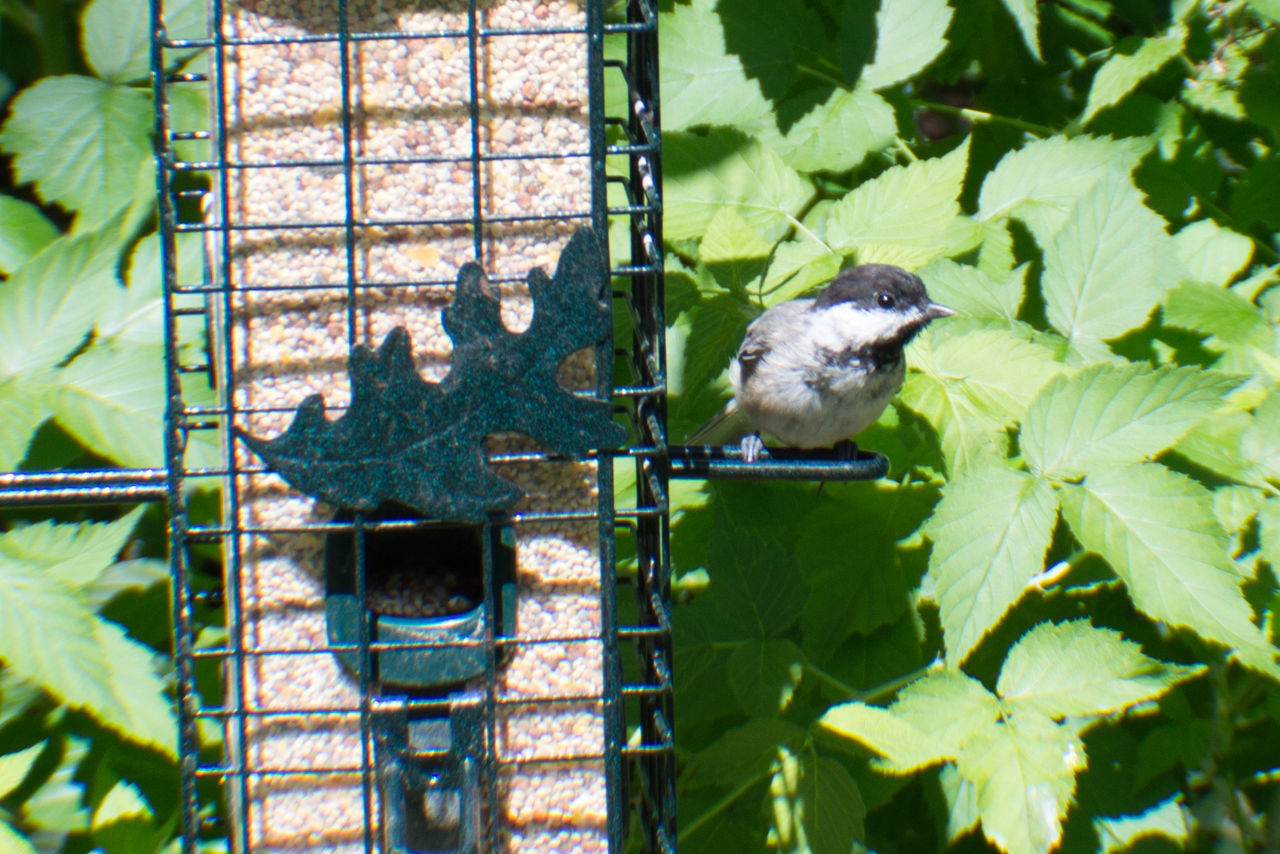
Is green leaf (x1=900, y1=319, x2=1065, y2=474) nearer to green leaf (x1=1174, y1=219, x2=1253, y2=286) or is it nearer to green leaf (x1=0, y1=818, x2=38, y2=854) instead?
green leaf (x1=1174, y1=219, x2=1253, y2=286)

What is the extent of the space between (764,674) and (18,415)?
1216 millimetres

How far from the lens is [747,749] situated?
65.4 inches

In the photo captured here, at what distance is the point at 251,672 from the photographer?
5.32 feet

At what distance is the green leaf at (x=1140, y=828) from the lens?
197 cm

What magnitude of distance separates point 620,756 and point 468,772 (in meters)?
0.23

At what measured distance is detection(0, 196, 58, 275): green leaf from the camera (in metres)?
2.03

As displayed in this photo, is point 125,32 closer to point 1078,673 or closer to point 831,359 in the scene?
point 831,359

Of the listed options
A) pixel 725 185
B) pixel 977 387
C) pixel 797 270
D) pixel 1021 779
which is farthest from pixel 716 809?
pixel 725 185

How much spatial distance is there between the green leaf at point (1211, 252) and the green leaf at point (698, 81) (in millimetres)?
824

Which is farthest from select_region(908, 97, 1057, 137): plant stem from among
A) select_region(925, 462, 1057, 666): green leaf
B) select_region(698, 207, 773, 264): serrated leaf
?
select_region(925, 462, 1057, 666): green leaf

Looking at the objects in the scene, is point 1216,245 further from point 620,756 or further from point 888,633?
point 620,756

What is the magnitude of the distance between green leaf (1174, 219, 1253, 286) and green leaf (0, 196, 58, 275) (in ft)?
6.82

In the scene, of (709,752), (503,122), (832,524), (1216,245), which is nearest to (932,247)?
(832,524)

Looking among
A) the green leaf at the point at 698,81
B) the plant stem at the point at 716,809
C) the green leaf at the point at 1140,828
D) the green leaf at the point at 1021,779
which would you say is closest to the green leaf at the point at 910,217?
the green leaf at the point at 698,81
